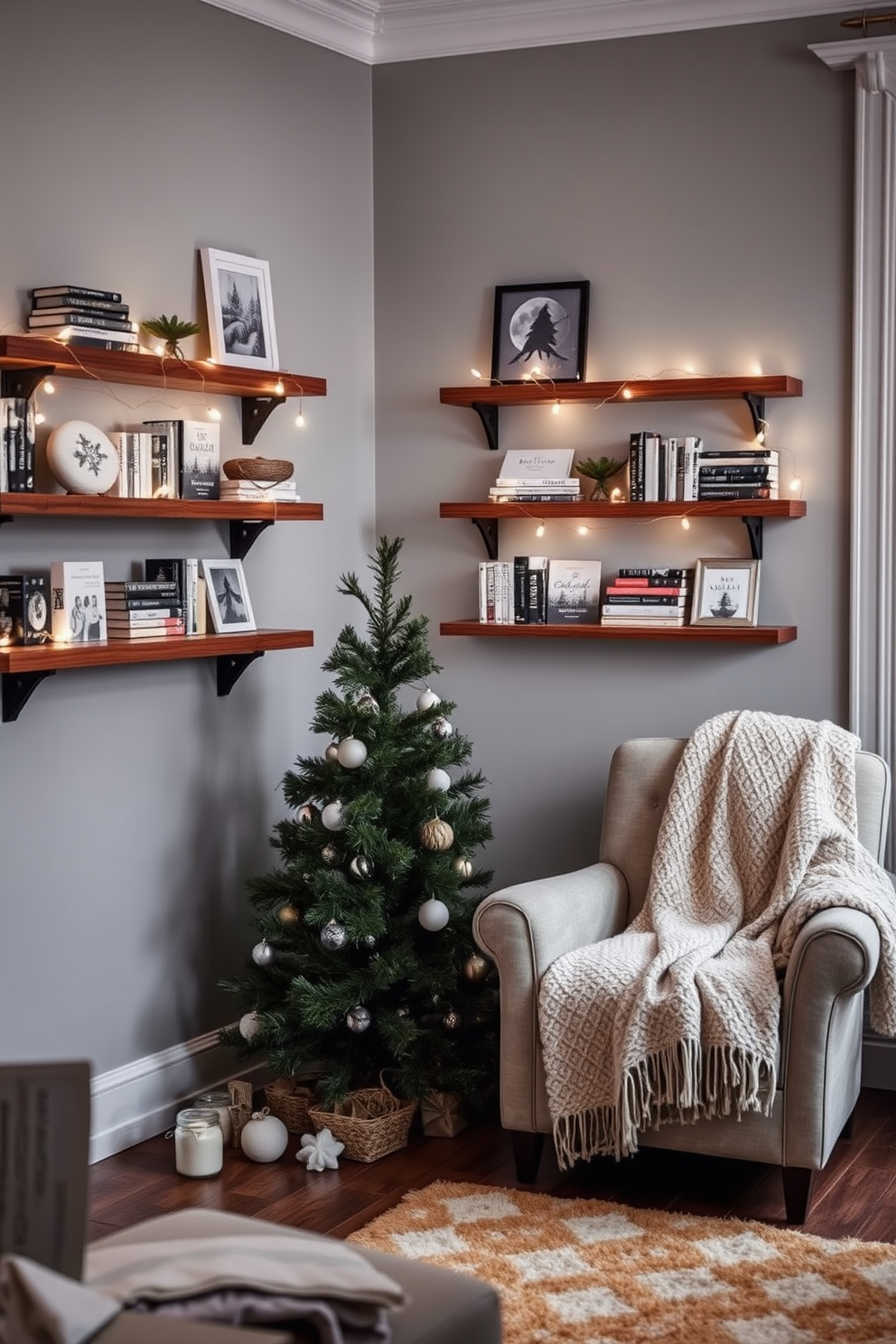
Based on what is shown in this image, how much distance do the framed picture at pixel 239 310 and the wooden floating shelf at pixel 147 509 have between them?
1.31 ft

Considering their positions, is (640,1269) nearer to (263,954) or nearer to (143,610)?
(263,954)

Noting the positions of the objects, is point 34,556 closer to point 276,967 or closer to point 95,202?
point 95,202

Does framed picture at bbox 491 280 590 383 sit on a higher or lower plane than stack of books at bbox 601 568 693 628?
higher

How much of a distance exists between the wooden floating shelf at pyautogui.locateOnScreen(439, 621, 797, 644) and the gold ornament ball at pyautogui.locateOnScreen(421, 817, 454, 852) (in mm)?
784

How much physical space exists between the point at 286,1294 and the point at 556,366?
9.97 ft

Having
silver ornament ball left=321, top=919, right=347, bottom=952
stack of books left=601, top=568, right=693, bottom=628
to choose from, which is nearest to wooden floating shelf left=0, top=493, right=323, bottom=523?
stack of books left=601, top=568, right=693, bottom=628

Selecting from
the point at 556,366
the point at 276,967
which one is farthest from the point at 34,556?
the point at 556,366

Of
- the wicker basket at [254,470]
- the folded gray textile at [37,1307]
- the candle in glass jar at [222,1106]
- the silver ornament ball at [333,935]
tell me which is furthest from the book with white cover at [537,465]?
the folded gray textile at [37,1307]

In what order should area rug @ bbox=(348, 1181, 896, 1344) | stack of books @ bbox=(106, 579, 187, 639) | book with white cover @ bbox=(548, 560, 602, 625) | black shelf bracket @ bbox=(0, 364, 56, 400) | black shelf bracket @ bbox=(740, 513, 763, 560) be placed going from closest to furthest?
area rug @ bbox=(348, 1181, 896, 1344) < black shelf bracket @ bbox=(0, 364, 56, 400) < stack of books @ bbox=(106, 579, 187, 639) < black shelf bracket @ bbox=(740, 513, 763, 560) < book with white cover @ bbox=(548, 560, 602, 625)

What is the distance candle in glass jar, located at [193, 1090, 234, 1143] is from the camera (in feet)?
11.8

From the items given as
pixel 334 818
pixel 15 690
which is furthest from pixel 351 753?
pixel 15 690

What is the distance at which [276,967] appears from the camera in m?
3.71

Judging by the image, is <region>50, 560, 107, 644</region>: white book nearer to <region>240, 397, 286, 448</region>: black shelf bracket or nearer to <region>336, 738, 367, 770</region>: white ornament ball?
<region>336, 738, 367, 770</region>: white ornament ball

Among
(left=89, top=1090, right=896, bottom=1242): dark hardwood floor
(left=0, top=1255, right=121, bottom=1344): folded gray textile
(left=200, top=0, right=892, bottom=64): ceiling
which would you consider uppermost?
(left=200, top=0, right=892, bottom=64): ceiling
